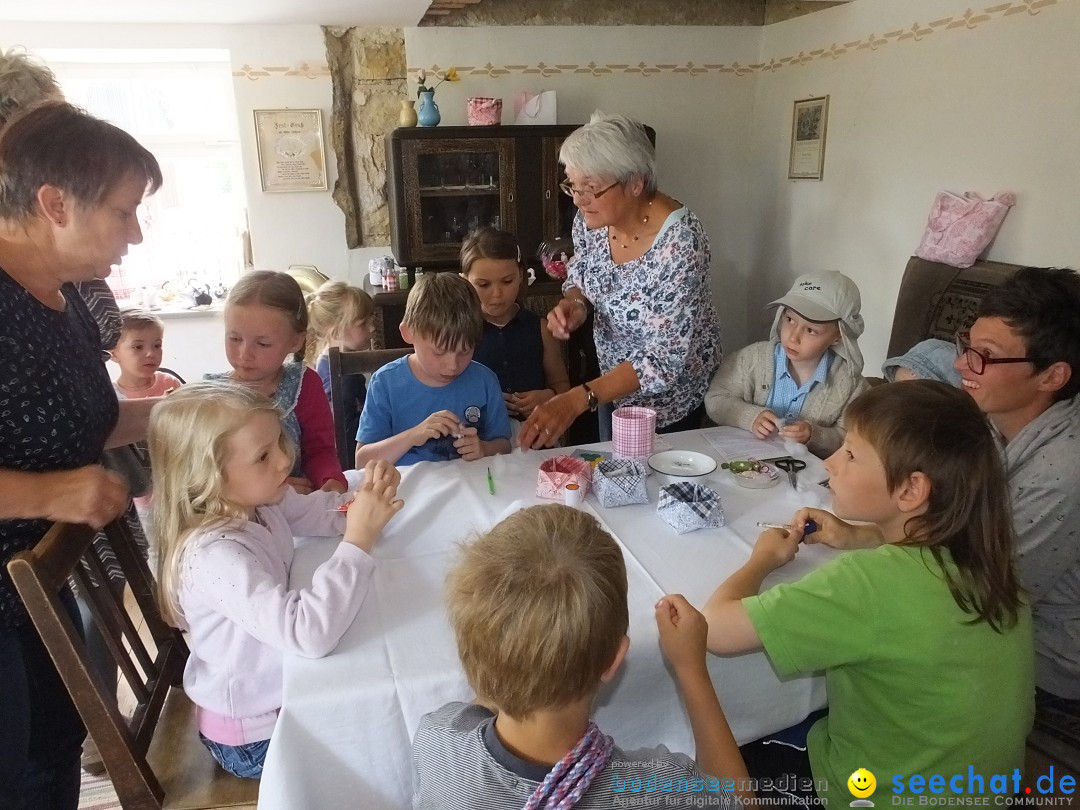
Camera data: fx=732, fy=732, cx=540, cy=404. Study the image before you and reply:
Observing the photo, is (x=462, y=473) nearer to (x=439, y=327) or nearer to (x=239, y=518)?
(x=439, y=327)

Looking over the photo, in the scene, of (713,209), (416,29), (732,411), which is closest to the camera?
(732,411)

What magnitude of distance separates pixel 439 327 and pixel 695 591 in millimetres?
986

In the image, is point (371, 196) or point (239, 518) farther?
point (371, 196)

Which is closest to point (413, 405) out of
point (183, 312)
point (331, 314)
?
point (331, 314)

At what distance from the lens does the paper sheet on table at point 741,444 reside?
186 centimetres

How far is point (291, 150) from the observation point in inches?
151

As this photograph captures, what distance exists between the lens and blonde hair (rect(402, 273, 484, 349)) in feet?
6.24

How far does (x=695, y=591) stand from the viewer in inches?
50.0

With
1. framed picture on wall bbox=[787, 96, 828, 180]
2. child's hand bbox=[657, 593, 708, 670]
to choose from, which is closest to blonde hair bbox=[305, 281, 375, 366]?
child's hand bbox=[657, 593, 708, 670]

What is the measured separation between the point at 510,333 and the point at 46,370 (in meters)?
1.45

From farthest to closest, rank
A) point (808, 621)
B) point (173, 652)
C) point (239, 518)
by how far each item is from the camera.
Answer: point (173, 652) < point (239, 518) < point (808, 621)

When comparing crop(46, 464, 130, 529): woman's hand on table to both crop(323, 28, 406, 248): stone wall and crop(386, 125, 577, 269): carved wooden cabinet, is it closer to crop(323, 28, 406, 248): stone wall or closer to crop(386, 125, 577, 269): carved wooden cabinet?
crop(386, 125, 577, 269): carved wooden cabinet

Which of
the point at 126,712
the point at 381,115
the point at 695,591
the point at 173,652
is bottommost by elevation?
the point at 126,712

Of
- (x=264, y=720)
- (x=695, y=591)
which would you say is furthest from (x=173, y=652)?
(x=695, y=591)
